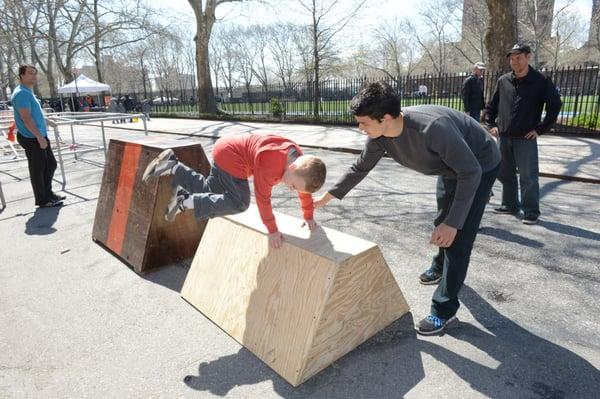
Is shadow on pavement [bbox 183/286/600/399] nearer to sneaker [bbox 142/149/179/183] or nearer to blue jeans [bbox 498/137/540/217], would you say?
sneaker [bbox 142/149/179/183]

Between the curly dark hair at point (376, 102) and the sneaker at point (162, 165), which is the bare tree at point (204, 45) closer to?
the sneaker at point (162, 165)

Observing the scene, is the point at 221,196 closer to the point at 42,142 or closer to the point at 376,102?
the point at 376,102

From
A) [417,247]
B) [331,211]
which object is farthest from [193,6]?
[417,247]

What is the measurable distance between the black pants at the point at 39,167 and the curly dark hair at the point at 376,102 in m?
5.84

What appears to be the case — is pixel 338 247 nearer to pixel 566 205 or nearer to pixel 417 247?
pixel 417 247

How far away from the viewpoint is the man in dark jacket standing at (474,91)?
8.73 meters

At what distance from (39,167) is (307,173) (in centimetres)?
545

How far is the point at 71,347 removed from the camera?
2.91 metres

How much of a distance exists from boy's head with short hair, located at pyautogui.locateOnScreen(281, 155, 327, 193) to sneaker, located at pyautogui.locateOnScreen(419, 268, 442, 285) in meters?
1.56

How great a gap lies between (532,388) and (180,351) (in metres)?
2.20

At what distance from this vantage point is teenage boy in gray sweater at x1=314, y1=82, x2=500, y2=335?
2.34 metres

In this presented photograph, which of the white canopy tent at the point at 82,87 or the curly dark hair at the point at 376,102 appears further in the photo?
the white canopy tent at the point at 82,87

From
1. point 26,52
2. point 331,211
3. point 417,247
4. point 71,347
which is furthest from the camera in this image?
point 26,52

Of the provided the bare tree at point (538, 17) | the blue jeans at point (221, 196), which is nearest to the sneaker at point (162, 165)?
the blue jeans at point (221, 196)
